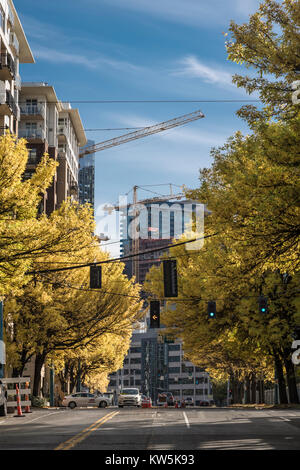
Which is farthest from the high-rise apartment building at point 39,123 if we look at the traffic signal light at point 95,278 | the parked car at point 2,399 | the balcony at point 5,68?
the traffic signal light at point 95,278

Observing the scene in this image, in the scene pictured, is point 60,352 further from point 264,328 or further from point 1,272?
point 1,272

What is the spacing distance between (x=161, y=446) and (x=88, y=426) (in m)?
7.69

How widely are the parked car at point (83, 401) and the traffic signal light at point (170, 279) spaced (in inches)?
1135

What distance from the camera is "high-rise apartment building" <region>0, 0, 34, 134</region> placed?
57219 millimetres

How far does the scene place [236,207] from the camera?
19.5 metres

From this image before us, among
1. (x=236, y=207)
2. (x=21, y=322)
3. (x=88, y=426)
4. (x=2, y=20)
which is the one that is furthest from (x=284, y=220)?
(x=2, y=20)

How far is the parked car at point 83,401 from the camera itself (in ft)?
181

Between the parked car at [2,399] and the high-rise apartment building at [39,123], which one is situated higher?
the high-rise apartment building at [39,123]

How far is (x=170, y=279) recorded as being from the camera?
29672mm

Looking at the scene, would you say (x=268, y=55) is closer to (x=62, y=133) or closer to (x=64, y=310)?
(x=64, y=310)

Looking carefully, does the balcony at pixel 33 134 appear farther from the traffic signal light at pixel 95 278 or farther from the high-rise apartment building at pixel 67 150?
the traffic signal light at pixel 95 278

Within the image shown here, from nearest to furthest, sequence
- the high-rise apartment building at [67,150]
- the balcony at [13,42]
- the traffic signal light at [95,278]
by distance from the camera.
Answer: the traffic signal light at [95,278], the balcony at [13,42], the high-rise apartment building at [67,150]

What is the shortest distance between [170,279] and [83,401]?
95.0 feet

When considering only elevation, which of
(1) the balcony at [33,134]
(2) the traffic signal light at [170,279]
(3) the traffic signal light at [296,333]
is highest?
(1) the balcony at [33,134]
